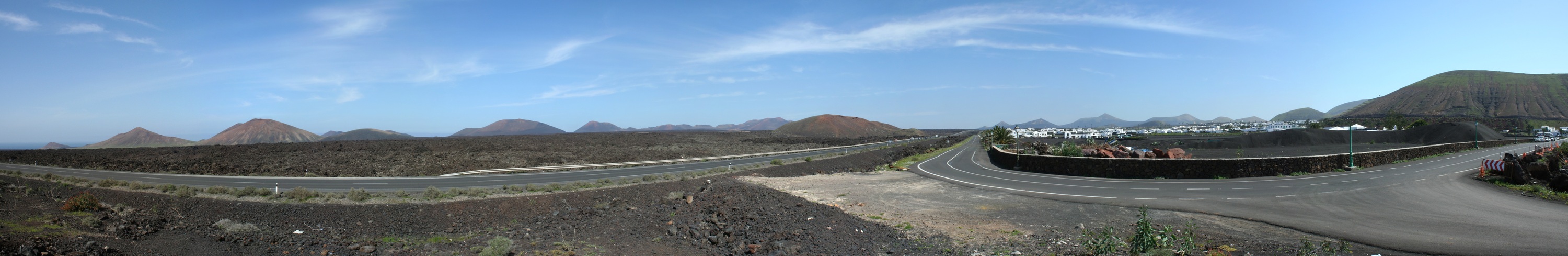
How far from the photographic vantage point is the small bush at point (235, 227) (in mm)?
11791

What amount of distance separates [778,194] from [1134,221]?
9.25 metres

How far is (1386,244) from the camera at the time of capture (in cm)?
937

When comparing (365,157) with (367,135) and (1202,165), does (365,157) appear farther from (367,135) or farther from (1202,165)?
(367,135)

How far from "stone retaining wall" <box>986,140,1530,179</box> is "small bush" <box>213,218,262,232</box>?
88.8 feet

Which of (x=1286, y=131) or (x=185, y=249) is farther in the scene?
(x=1286, y=131)

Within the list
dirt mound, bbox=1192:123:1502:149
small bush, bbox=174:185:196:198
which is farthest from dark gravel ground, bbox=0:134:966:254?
dirt mound, bbox=1192:123:1502:149

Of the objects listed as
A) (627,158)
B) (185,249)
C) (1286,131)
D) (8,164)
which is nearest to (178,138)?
(8,164)

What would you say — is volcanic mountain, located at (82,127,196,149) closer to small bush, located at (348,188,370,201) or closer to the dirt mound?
small bush, located at (348,188,370,201)

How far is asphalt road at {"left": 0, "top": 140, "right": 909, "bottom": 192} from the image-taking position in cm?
2642

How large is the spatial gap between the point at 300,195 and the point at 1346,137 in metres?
73.3

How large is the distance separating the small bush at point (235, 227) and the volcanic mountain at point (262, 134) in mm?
101689

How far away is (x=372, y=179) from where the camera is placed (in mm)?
31750

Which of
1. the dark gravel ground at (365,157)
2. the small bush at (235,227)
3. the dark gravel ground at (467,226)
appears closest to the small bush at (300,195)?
the dark gravel ground at (467,226)

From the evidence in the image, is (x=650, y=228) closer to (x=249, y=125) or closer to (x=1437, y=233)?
(x=1437, y=233)
